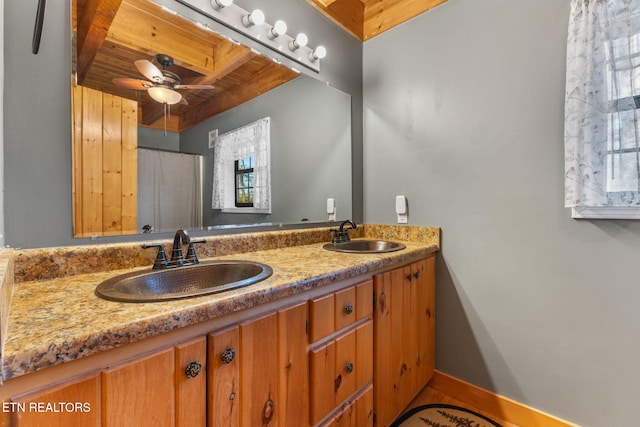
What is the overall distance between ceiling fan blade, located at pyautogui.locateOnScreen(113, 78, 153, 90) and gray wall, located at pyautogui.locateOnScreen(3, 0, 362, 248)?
147mm

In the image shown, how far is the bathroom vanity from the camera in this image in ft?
1.69

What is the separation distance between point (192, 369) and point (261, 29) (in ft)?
5.28

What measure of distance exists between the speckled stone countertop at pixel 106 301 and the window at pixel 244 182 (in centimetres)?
20

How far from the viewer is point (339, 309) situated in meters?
1.06

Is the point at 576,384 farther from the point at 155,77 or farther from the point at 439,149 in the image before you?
the point at 155,77

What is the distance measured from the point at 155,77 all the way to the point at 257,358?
3.87 ft

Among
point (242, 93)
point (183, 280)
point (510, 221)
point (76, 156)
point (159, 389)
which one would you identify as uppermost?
point (242, 93)

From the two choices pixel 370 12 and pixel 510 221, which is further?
pixel 370 12

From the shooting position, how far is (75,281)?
89cm

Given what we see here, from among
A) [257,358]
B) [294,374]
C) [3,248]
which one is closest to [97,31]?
[3,248]

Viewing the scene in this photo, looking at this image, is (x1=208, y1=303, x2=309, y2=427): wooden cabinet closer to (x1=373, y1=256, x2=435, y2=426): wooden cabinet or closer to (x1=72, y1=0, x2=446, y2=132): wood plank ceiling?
(x1=373, y1=256, x2=435, y2=426): wooden cabinet

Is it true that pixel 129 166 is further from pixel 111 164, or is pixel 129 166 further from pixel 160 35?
pixel 160 35

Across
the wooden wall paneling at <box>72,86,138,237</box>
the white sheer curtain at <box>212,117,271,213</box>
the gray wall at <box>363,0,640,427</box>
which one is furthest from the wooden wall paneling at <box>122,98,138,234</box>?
the gray wall at <box>363,0,640,427</box>

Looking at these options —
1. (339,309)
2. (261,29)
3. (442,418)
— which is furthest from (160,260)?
(442,418)
